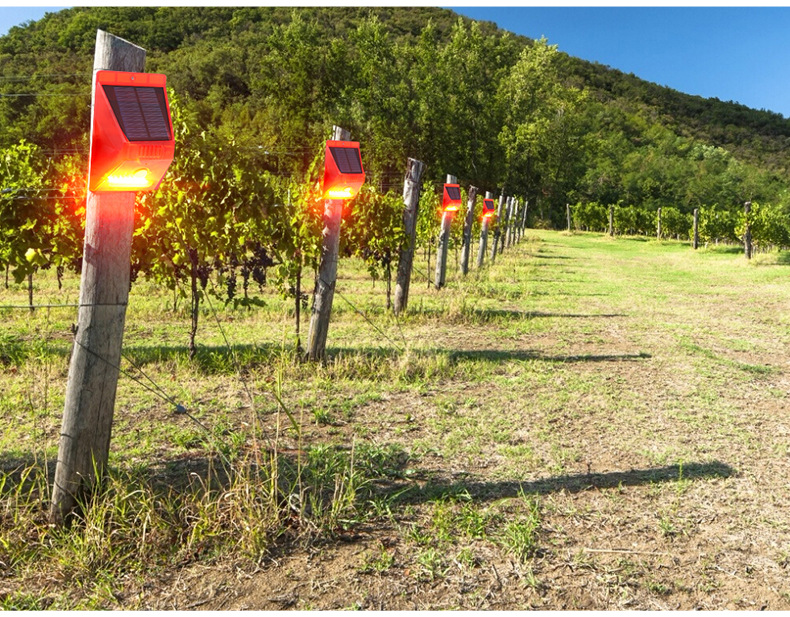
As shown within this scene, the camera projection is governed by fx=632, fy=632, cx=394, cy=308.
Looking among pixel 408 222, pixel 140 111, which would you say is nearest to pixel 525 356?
pixel 408 222

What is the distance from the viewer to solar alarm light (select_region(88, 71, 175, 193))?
256cm

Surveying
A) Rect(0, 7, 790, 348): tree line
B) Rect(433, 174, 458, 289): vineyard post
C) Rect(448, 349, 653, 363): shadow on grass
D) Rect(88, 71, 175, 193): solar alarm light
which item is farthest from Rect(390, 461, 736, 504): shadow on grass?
Rect(433, 174, 458, 289): vineyard post

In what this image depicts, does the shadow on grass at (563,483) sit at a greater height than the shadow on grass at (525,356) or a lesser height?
lesser

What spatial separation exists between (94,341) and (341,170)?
135 inches

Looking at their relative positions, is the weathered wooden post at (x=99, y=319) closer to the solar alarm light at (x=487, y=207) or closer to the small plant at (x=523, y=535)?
the small plant at (x=523, y=535)

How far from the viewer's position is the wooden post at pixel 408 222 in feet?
29.1

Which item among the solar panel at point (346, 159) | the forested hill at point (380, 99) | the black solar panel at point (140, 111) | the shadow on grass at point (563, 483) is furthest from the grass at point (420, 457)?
the forested hill at point (380, 99)

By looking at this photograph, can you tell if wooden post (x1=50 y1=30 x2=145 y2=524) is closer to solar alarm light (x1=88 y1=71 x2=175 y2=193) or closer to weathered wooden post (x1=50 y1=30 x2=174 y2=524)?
weathered wooden post (x1=50 y1=30 x2=174 y2=524)

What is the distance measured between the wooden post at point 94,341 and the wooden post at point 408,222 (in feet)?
20.3

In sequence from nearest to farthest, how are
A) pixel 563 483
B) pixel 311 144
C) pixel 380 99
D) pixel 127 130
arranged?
A: 1. pixel 127 130
2. pixel 563 483
3. pixel 380 99
4. pixel 311 144

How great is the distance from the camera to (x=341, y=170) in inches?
231

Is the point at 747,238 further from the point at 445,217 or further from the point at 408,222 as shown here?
the point at 408,222

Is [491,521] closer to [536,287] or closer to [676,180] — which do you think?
[536,287]

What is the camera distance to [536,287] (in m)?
13.0
